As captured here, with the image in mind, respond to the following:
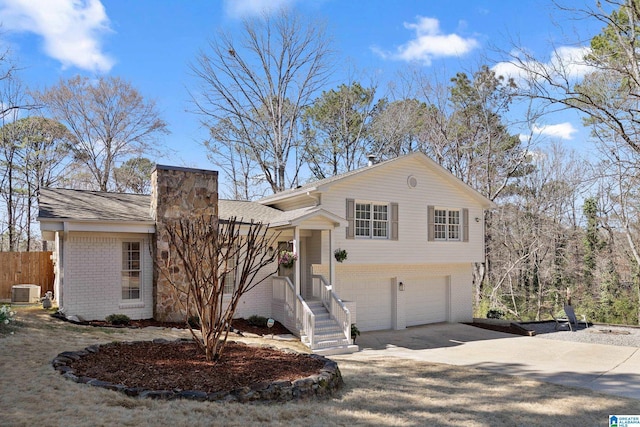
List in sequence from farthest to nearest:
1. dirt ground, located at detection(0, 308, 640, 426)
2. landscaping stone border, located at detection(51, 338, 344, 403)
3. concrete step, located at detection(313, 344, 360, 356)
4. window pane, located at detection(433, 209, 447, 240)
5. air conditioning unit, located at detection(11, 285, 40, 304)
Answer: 1. window pane, located at detection(433, 209, 447, 240)
2. air conditioning unit, located at detection(11, 285, 40, 304)
3. concrete step, located at detection(313, 344, 360, 356)
4. landscaping stone border, located at detection(51, 338, 344, 403)
5. dirt ground, located at detection(0, 308, 640, 426)

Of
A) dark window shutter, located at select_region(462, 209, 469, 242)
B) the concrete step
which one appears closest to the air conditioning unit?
the concrete step

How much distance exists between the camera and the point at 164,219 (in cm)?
1239

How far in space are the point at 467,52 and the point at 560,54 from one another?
13.0 metres

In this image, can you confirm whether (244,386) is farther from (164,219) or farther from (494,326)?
(494,326)

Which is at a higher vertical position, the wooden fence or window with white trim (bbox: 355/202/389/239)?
window with white trim (bbox: 355/202/389/239)

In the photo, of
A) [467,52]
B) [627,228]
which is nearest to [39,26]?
[467,52]

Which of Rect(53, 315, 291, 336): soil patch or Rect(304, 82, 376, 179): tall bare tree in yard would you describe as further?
Rect(304, 82, 376, 179): tall bare tree in yard

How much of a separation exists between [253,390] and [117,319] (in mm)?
7222

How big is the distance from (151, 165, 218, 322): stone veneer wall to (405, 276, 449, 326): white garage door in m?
8.30

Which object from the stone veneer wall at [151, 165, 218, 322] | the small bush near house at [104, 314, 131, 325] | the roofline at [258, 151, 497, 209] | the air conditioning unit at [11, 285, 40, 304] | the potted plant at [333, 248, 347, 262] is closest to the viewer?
the small bush near house at [104, 314, 131, 325]

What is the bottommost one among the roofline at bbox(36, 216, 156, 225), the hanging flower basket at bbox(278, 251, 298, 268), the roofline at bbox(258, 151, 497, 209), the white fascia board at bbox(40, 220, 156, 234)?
the hanging flower basket at bbox(278, 251, 298, 268)

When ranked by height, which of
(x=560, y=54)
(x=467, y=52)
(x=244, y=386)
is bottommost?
(x=244, y=386)

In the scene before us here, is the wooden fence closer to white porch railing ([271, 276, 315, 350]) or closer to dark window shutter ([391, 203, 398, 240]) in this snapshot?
white porch railing ([271, 276, 315, 350])

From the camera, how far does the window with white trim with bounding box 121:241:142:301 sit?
12.3 metres
